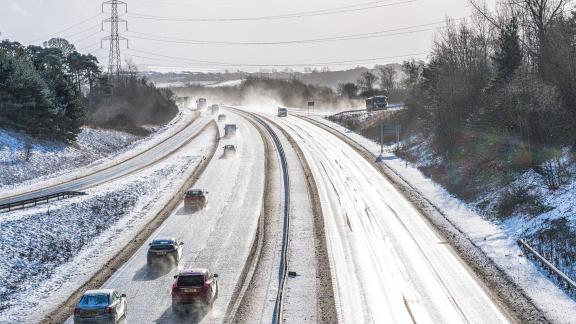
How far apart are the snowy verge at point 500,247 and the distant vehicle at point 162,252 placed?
56.1ft

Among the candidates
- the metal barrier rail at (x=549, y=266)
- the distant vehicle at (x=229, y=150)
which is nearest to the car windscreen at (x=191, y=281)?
the metal barrier rail at (x=549, y=266)

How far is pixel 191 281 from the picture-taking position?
86.9 feet

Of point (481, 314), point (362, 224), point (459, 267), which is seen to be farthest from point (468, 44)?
point (481, 314)

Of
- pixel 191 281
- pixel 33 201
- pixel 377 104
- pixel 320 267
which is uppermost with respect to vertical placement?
pixel 377 104

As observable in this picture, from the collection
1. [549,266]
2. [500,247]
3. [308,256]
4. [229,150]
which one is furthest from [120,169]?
[549,266]

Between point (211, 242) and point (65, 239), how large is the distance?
31.0 ft

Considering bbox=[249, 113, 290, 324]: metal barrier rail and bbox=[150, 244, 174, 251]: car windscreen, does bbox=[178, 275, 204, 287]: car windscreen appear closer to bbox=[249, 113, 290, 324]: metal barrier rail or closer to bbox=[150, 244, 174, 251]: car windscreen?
bbox=[249, 113, 290, 324]: metal barrier rail

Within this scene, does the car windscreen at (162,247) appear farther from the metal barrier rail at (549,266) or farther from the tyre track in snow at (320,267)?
the metal barrier rail at (549,266)

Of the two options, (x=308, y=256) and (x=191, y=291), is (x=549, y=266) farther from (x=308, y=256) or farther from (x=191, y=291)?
(x=191, y=291)

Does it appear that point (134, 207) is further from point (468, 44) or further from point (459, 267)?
point (468, 44)

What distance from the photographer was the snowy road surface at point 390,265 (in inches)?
1030

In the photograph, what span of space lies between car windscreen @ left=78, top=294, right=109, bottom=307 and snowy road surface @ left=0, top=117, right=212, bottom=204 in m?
29.7

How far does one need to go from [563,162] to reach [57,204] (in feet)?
120

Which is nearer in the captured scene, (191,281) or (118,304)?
(118,304)
